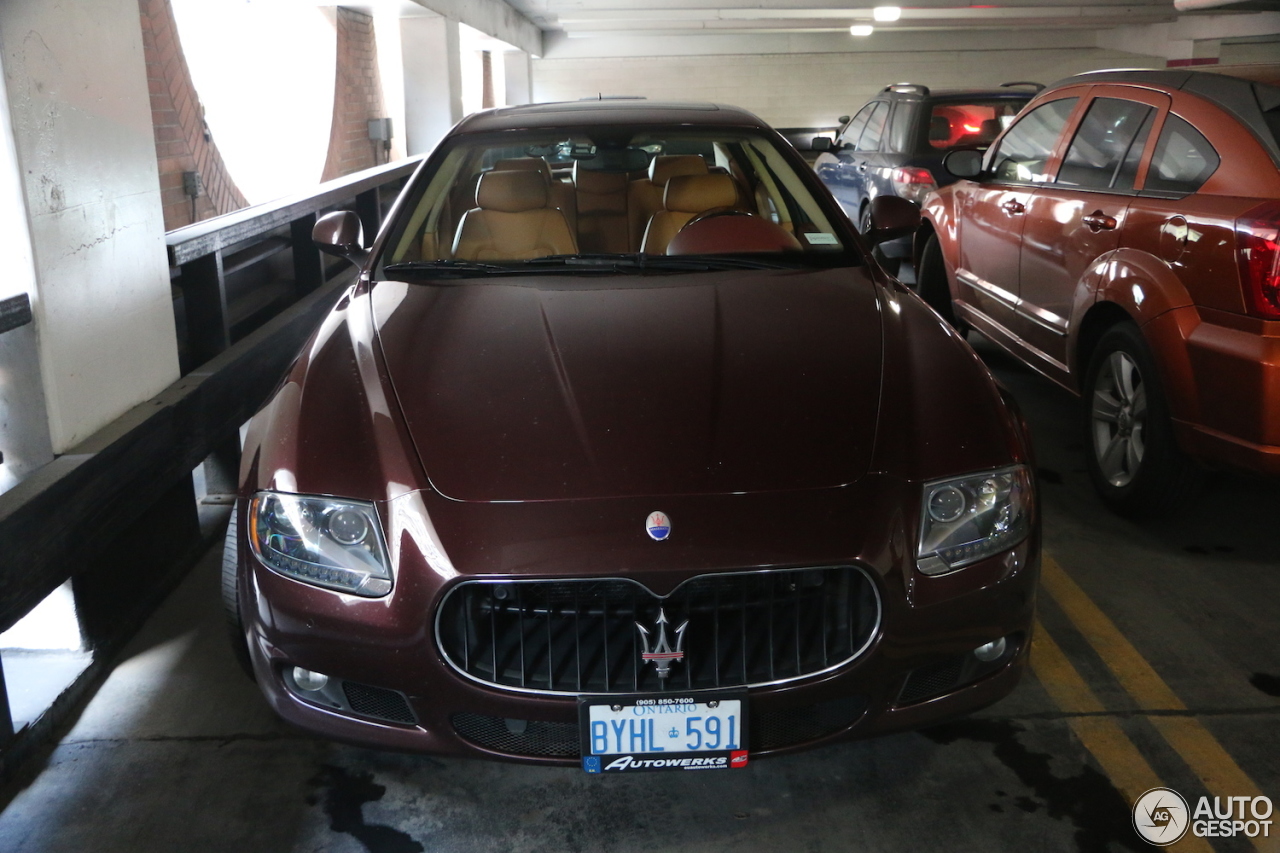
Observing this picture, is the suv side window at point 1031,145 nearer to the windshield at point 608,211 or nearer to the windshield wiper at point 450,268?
the windshield at point 608,211

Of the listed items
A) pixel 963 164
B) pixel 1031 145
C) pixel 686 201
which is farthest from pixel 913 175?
pixel 686 201

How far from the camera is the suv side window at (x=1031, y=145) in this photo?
4.69m

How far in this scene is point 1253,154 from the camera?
329cm

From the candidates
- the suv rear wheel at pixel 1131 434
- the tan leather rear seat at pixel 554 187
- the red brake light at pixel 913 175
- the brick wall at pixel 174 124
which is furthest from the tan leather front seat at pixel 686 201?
the brick wall at pixel 174 124

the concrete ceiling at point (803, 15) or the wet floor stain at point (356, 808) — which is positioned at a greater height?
the concrete ceiling at point (803, 15)

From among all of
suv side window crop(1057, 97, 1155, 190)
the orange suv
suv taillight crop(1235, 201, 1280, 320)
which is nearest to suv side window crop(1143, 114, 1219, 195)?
the orange suv

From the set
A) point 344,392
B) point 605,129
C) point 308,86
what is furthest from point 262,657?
point 308,86

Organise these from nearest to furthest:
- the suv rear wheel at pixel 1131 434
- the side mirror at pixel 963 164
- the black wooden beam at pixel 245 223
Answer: the suv rear wheel at pixel 1131 434, the black wooden beam at pixel 245 223, the side mirror at pixel 963 164

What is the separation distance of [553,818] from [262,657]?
0.71 metres

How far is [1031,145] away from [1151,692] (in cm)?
291

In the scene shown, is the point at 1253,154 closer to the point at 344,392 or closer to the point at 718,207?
the point at 718,207

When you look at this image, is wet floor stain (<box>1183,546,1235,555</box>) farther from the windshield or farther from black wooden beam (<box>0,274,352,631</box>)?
black wooden beam (<box>0,274,352,631</box>)

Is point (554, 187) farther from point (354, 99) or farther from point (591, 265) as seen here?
point (354, 99)

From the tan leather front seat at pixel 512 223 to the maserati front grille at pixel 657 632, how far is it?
1436 mm
